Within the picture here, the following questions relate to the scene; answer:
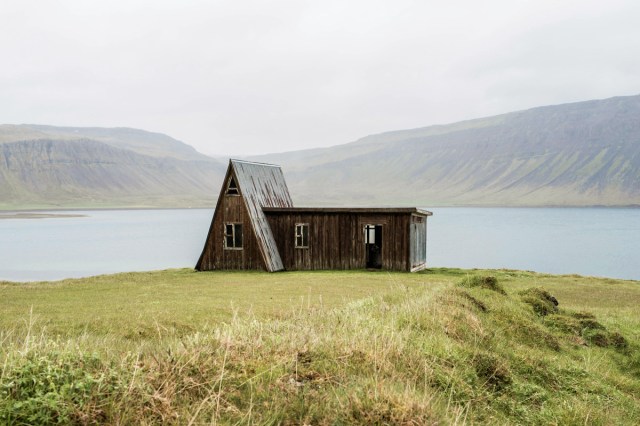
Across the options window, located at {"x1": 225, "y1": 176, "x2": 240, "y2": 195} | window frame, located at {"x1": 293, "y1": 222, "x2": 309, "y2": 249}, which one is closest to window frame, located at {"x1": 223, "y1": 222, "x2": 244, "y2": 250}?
window, located at {"x1": 225, "y1": 176, "x2": 240, "y2": 195}

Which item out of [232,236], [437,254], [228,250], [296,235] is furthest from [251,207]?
[437,254]

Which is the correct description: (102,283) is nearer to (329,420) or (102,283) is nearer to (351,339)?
(351,339)

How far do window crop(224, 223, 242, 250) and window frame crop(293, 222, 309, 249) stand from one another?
3.56 meters

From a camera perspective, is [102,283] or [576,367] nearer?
[576,367]

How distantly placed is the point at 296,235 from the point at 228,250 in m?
4.41

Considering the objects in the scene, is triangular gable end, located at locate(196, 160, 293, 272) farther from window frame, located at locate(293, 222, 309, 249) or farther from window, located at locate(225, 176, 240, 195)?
window frame, located at locate(293, 222, 309, 249)

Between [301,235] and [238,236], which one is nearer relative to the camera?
[238,236]

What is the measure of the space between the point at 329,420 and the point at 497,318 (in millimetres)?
9260

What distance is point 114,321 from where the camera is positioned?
1780 centimetres

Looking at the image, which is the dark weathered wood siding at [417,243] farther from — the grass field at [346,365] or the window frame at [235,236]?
the grass field at [346,365]

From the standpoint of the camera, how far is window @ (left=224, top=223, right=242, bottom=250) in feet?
130

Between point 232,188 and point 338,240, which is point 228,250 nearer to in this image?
point 232,188

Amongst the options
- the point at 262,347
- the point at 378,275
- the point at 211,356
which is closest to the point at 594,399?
the point at 262,347

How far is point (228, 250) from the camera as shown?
39.6 meters
